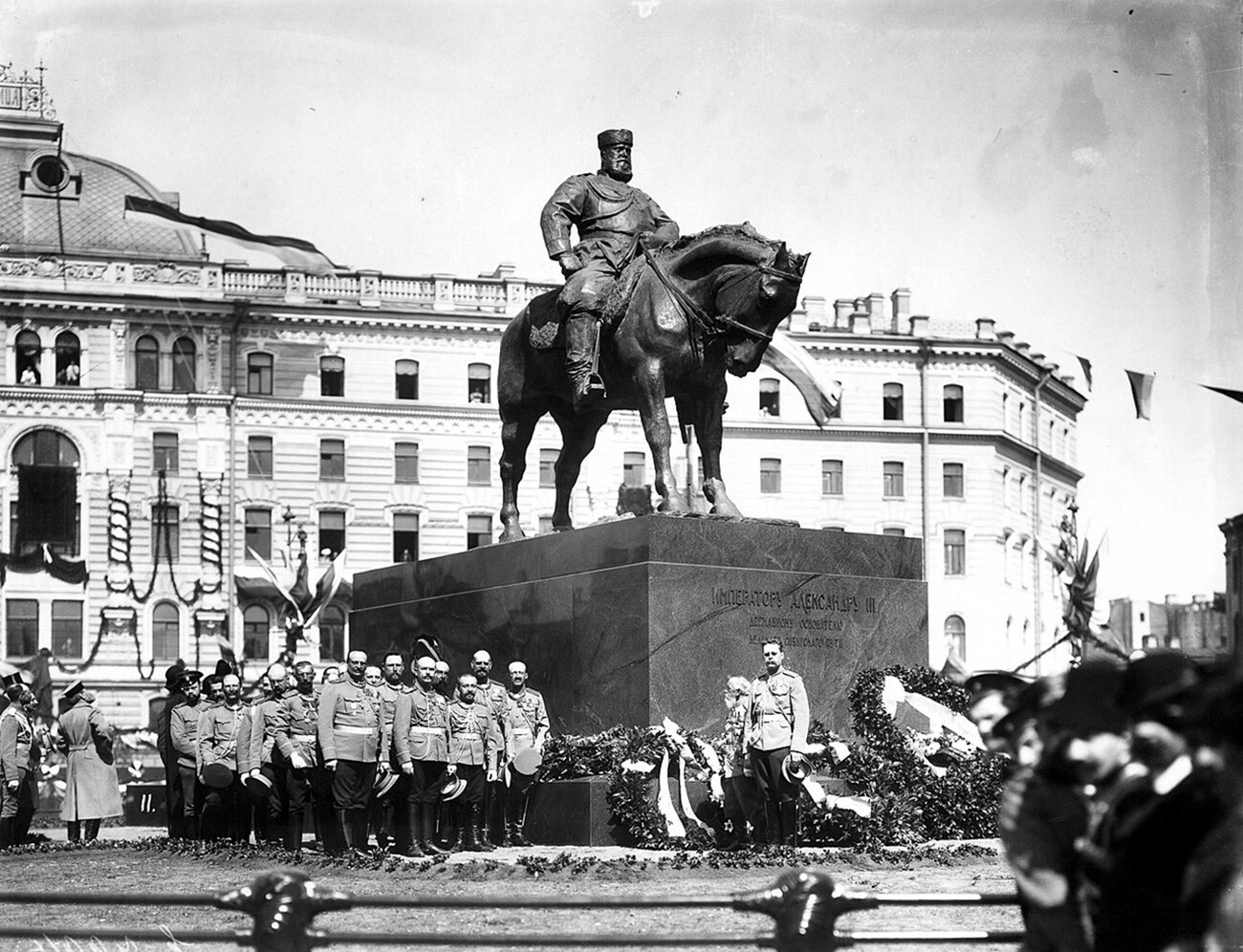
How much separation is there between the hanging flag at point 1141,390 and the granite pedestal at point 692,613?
21.1 ft

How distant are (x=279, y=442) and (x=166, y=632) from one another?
28.2 ft

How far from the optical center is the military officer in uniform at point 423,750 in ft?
50.0

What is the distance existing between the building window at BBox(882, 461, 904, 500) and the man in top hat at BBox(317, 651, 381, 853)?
65.8 m

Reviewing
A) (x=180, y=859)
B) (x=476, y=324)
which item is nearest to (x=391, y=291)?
(x=476, y=324)

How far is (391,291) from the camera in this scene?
74875 mm

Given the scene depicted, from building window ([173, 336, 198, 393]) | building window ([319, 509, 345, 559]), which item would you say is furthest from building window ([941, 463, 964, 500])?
building window ([173, 336, 198, 393])

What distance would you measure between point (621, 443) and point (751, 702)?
60.6 meters

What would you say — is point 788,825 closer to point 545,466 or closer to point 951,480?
point 545,466

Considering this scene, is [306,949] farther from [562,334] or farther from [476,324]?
[476,324]

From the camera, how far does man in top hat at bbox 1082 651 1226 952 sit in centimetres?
398

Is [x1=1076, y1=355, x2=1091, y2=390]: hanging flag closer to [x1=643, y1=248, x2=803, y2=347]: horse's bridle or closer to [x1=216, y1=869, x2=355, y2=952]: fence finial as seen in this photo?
[x1=643, y1=248, x2=803, y2=347]: horse's bridle

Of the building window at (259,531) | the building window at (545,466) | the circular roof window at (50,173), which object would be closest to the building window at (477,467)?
the building window at (545,466)

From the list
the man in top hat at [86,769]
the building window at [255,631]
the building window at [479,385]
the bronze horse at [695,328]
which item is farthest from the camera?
the building window at [479,385]

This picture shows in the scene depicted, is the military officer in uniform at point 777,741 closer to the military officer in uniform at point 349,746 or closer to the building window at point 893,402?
the military officer in uniform at point 349,746
